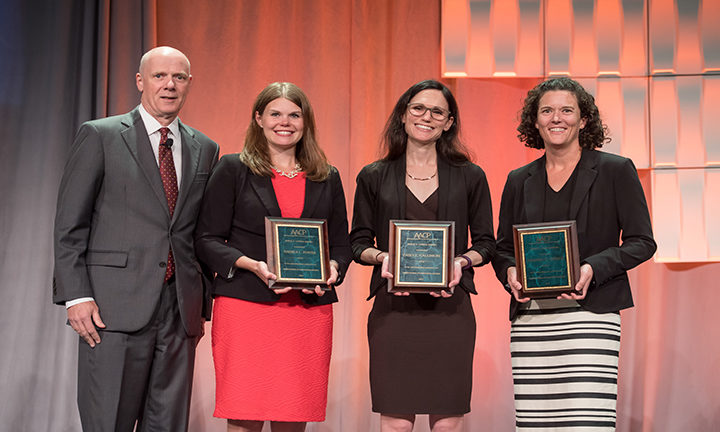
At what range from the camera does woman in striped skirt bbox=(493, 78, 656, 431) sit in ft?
8.52

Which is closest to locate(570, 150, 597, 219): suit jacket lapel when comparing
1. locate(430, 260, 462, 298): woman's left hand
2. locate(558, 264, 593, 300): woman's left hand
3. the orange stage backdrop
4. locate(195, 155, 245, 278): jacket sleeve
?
locate(558, 264, 593, 300): woman's left hand

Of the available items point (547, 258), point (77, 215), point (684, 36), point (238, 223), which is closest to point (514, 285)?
point (547, 258)

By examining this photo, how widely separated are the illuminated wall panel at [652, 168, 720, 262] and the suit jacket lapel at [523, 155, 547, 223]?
82.8 inches

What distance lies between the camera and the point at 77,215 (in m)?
2.57

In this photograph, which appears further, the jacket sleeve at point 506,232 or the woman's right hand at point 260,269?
the jacket sleeve at point 506,232

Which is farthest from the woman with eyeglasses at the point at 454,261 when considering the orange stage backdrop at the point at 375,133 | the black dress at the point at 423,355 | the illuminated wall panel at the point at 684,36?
the illuminated wall panel at the point at 684,36

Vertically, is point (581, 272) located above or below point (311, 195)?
below

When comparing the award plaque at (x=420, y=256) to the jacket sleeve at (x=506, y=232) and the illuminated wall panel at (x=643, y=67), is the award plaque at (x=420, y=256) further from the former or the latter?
the illuminated wall panel at (x=643, y=67)

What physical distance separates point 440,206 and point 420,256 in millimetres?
320

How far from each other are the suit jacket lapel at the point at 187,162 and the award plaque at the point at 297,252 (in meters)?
0.37

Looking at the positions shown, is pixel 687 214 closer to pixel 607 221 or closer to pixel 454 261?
pixel 607 221

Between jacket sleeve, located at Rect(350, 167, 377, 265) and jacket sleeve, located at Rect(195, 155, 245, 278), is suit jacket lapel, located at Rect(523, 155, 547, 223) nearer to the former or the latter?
jacket sleeve, located at Rect(350, 167, 377, 265)

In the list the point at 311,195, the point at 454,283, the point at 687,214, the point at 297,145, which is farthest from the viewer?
the point at 687,214

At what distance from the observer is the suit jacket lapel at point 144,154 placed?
2.68 m
